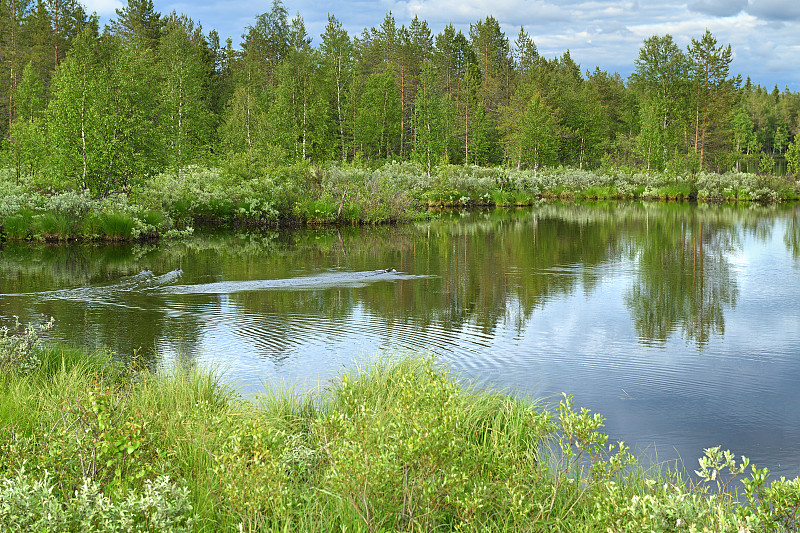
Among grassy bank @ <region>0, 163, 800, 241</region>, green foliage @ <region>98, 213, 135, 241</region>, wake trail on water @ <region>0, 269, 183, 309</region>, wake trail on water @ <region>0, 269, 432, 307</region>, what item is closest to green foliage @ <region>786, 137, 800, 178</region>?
grassy bank @ <region>0, 163, 800, 241</region>

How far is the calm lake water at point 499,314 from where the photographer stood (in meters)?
8.16

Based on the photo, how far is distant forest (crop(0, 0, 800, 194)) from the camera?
107 feet

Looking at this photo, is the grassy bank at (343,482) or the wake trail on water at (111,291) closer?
the grassy bank at (343,482)

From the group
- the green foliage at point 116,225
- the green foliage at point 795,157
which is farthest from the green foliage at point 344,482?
the green foliage at point 795,157

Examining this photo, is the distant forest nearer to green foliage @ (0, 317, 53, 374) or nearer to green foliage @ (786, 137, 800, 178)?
green foliage @ (786, 137, 800, 178)

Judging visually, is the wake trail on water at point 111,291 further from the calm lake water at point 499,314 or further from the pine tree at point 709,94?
the pine tree at point 709,94

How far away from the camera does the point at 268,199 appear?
29828mm

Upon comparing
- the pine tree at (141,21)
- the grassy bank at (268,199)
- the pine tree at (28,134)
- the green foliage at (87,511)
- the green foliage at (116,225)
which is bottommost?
the green foliage at (87,511)

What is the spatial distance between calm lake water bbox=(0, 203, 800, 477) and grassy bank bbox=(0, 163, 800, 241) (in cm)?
149

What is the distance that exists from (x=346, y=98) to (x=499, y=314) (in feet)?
158

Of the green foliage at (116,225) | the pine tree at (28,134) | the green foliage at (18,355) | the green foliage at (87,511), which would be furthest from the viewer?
the pine tree at (28,134)

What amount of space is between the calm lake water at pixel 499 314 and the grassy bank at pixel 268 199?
1494 mm

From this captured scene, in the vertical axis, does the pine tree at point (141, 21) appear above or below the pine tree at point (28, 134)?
above

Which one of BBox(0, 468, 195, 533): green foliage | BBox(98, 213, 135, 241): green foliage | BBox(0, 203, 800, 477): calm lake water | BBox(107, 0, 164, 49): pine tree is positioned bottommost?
BBox(0, 203, 800, 477): calm lake water
